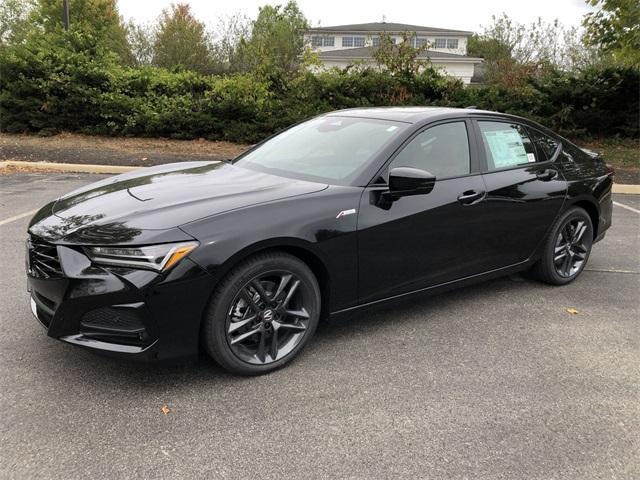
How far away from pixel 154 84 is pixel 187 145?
196 centimetres

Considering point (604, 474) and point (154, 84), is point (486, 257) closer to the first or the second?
point (604, 474)

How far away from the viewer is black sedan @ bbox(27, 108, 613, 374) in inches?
111

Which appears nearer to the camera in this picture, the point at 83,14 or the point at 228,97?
the point at 228,97

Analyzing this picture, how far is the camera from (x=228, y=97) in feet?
43.7

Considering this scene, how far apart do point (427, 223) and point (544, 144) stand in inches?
68.2

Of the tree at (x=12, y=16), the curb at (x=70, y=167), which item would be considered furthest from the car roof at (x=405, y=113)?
the tree at (x=12, y=16)

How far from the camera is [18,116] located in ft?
43.8

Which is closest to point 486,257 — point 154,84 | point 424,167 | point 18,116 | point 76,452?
point 424,167

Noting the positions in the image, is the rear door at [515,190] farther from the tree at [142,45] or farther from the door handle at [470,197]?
the tree at [142,45]

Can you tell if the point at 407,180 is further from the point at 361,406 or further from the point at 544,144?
the point at 544,144

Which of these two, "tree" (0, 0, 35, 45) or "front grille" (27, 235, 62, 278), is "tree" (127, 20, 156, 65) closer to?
"tree" (0, 0, 35, 45)

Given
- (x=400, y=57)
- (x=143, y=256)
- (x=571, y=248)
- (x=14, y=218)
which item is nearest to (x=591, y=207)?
(x=571, y=248)

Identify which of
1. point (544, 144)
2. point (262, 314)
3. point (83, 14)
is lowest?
point (262, 314)

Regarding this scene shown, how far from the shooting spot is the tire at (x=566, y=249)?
469 cm
